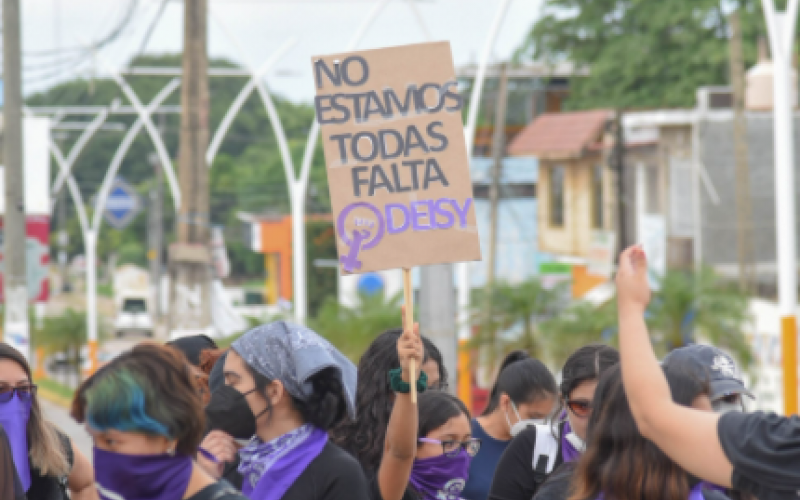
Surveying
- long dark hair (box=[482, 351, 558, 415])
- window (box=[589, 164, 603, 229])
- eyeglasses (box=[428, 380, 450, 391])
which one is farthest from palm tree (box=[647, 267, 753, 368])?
window (box=[589, 164, 603, 229])

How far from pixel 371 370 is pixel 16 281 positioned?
8002 millimetres

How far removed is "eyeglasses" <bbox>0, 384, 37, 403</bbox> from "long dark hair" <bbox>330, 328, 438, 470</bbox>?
1.05 metres

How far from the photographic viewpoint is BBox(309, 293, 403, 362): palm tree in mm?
17328

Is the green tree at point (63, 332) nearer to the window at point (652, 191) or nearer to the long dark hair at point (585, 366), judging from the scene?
the window at point (652, 191)

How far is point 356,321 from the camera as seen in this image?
57.3ft

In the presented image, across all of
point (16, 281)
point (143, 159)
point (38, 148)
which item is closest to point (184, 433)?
point (16, 281)

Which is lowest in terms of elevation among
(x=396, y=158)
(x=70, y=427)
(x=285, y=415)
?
(x=70, y=427)

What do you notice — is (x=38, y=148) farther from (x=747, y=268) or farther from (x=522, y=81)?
(x=522, y=81)

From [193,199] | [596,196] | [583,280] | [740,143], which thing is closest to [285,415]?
[193,199]

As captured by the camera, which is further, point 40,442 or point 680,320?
point 680,320

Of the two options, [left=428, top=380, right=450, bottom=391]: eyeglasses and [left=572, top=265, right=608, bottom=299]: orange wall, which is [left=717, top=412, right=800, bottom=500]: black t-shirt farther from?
[left=572, top=265, right=608, bottom=299]: orange wall

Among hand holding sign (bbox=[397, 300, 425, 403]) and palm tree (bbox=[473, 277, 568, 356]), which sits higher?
hand holding sign (bbox=[397, 300, 425, 403])

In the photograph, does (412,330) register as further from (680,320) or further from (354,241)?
(680,320)

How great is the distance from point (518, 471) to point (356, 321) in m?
13.5
